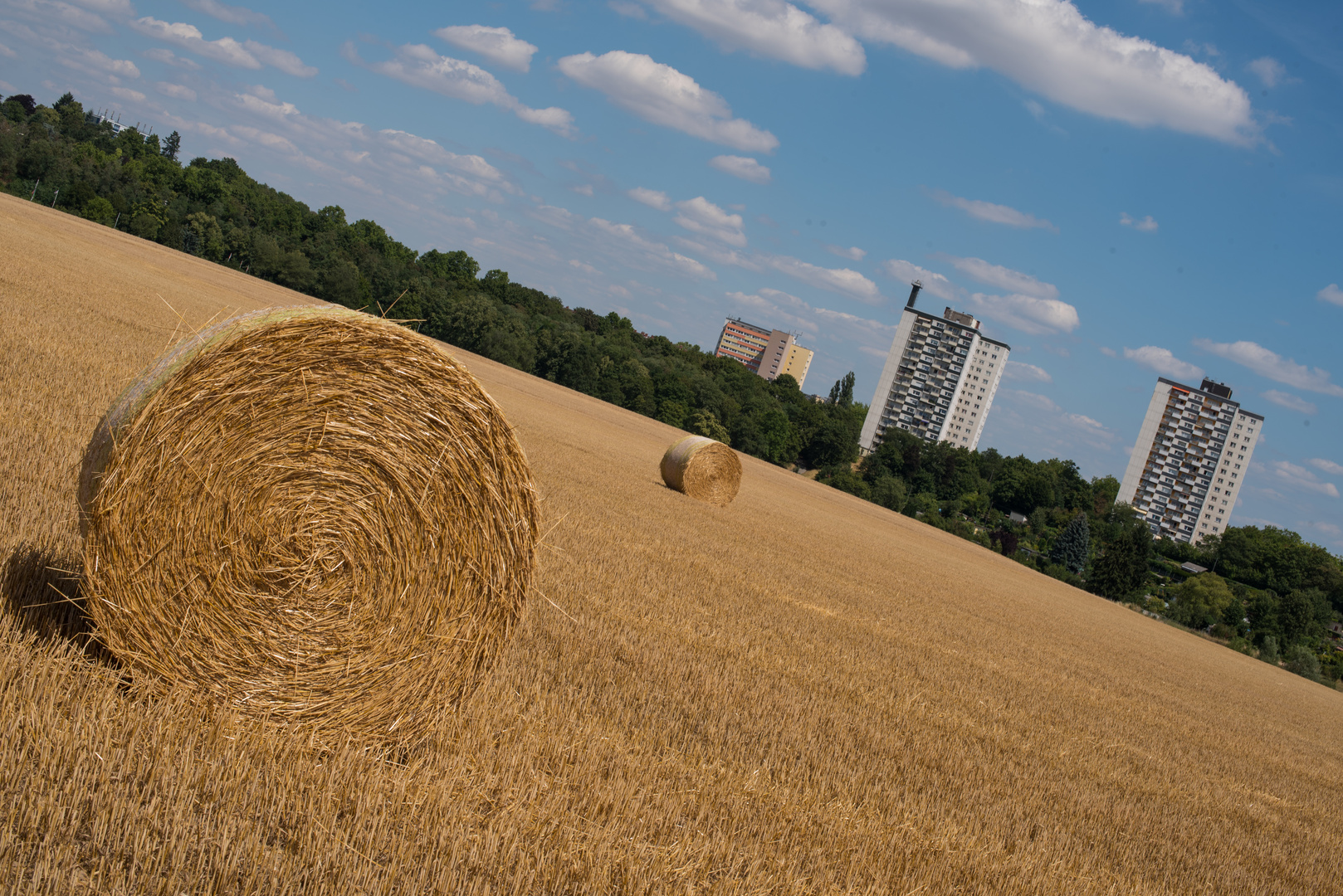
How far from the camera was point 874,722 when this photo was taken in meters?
7.12


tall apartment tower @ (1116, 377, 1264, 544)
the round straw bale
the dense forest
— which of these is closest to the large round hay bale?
the round straw bale

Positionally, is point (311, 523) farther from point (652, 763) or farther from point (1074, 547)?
point (1074, 547)

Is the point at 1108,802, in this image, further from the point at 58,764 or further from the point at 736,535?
the point at 736,535

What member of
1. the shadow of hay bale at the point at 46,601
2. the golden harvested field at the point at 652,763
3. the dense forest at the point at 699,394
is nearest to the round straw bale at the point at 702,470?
the golden harvested field at the point at 652,763

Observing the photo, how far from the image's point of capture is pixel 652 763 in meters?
4.85

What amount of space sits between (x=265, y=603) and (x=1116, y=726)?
969 cm

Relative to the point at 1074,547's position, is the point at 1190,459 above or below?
above

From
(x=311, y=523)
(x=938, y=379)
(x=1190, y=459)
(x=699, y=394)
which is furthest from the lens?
(x=938, y=379)

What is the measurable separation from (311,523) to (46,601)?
4.57ft

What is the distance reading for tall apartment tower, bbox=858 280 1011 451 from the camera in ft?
534

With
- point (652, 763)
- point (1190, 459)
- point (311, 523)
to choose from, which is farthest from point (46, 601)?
point (1190, 459)

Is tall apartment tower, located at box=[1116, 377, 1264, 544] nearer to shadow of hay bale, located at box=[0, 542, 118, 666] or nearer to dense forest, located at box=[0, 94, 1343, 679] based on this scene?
dense forest, located at box=[0, 94, 1343, 679]

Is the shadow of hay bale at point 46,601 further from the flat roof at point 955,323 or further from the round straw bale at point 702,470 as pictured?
the flat roof at point 955,323

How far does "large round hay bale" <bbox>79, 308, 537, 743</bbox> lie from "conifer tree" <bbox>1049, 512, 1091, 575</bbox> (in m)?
89.0
